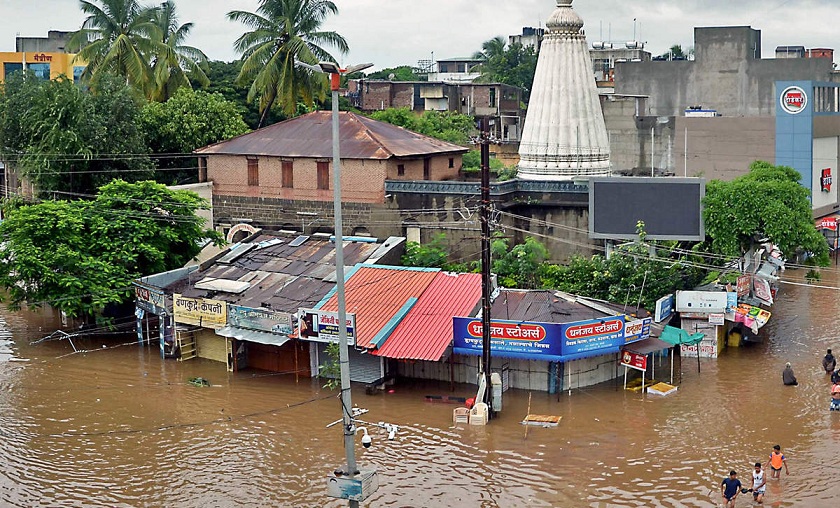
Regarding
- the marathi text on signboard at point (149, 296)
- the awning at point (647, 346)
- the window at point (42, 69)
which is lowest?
the awning at point (647, 346)

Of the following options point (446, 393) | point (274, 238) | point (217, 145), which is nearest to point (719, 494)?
point (446, 393)

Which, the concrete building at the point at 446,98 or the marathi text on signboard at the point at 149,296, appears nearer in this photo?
the marathi text on signboard at the point at 149,296

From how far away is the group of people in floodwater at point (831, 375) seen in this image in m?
26.0

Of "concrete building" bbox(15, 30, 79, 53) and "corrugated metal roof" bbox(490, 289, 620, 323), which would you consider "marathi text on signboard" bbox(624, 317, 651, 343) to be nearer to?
"corrugated metal roof" bbox(490, 289, 620, 323)

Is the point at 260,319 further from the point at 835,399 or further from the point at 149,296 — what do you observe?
the point at 835,399

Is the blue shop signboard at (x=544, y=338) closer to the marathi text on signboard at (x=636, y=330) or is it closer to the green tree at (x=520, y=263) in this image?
the marathi text on signboard at (x=636, y=330)

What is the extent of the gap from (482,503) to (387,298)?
9.70 metres

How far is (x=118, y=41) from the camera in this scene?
4872 cm

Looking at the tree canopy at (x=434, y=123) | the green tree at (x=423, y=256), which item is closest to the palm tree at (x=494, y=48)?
the tree canopy at (x=434, y=123)

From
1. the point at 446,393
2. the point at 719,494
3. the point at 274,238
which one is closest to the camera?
the point at 719,494

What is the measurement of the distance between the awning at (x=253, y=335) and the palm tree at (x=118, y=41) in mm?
22463

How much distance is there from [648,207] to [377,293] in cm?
877

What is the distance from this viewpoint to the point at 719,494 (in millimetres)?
21172

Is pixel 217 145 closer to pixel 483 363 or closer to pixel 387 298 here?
pixel 387 298
